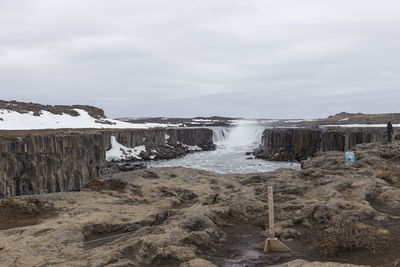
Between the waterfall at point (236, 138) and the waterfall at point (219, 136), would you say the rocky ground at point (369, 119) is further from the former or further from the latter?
the waterfall at point (219, 136)

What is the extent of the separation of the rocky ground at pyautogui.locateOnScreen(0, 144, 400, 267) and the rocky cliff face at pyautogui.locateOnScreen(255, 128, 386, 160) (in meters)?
19.5

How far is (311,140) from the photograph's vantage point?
41000 millimetres

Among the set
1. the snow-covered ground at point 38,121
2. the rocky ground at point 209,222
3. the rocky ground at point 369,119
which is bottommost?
the rocky ground at point 209,222

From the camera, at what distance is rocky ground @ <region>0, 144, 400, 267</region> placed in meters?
6.69

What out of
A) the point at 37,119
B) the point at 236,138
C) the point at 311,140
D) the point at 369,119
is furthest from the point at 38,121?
the point at 369,119

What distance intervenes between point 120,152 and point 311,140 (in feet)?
74.5

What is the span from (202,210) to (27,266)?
442 centimetres

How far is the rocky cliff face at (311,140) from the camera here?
1319 inches

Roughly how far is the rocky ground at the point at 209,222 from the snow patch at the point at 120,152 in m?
25.4

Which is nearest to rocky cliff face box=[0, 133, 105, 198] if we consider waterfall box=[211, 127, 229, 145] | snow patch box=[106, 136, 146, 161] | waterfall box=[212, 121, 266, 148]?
snow patch box=[106, 136, 146, 161]

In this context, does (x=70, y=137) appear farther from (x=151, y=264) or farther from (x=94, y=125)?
(x=94, y=125)

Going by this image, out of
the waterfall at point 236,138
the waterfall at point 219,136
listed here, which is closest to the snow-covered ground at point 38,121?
the waterfall at point 219,136

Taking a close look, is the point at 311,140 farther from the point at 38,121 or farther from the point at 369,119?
the point at 369,119

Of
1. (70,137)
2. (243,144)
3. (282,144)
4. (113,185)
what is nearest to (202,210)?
(113,185)
